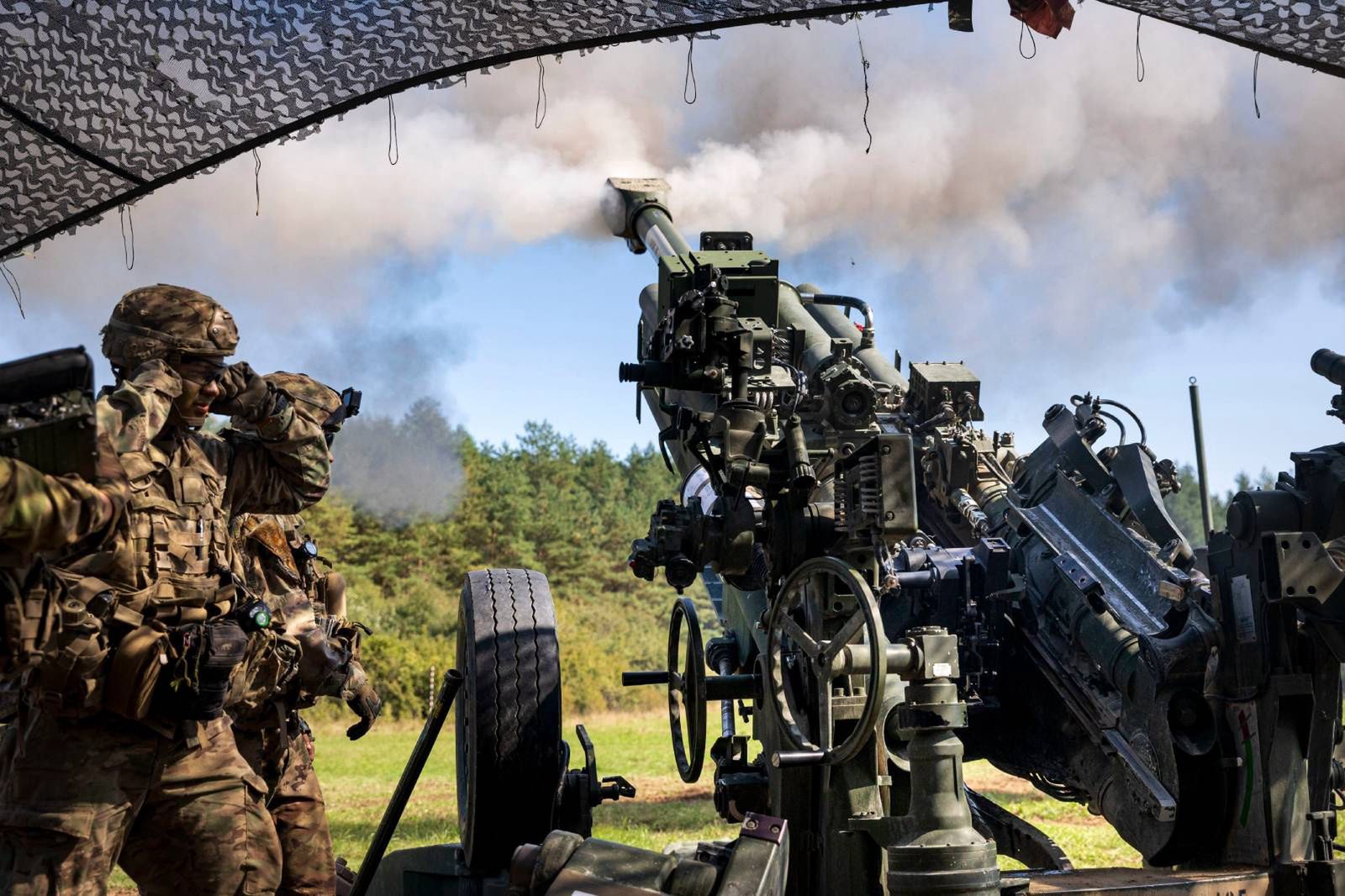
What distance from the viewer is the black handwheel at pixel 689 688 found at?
577cm

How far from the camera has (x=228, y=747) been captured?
4242 millimetres

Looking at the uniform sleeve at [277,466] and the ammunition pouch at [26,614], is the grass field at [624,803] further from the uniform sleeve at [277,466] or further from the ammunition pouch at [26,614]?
the ammunition pouch at [26,614]

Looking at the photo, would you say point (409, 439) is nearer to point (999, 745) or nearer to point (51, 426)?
point (999, 745)

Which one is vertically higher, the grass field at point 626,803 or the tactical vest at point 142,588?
the tactical vest at point 142,588

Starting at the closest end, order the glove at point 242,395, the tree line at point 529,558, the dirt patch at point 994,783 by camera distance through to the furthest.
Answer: the glove at point 242,395 → the dirt patch at point 994,783 → the tree line at point 529,558

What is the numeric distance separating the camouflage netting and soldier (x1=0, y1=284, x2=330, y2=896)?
72 centimetres

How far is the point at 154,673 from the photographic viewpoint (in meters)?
3.94

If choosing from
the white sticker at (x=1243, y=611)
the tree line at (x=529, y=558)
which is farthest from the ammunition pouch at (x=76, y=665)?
the tree line at (x=529, y=558)

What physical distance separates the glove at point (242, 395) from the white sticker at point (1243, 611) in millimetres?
3872

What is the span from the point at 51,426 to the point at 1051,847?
5374 mm

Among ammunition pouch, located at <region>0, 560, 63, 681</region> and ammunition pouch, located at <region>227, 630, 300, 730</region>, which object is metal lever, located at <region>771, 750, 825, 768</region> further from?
ammunition pouch, located at <region>0, 560, 63, 681</region>

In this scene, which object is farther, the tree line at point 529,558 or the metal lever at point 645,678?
the tree line at point 529,558

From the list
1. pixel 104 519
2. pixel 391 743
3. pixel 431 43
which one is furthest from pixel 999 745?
pixel 391 743

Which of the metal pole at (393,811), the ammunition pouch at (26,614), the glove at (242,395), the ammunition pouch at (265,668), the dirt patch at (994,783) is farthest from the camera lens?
the dirt patch at (994,783)
